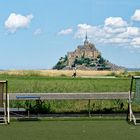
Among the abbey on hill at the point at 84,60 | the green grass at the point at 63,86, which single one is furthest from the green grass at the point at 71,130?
the abbey on hill at the point at 84,60

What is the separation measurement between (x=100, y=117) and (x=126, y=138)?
403cm

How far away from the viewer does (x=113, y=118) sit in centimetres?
1532

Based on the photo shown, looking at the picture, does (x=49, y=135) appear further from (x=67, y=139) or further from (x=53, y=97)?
(x=53, y=97)

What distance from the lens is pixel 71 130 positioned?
12.8 metres

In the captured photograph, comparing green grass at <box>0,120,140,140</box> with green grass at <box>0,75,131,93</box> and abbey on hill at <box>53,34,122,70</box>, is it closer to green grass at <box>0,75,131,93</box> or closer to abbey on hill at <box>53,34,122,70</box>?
green grass at <box>0,75,131,93</box>

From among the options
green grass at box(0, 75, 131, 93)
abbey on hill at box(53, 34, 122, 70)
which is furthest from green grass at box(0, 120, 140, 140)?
abbey on hill at box(53, 34, 122, 70)

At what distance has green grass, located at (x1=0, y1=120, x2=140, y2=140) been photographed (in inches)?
461

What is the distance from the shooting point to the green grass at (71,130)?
461 inches

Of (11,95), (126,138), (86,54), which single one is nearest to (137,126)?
(126,138)

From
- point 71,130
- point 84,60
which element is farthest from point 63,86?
point 84,60

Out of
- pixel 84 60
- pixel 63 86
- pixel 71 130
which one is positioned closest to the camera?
pixel 71 130

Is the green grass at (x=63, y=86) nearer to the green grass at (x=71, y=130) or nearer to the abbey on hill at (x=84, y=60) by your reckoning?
the green grass at (x=71, y=130)

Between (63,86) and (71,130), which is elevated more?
(63,86)

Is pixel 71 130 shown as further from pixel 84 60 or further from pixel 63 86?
pixel 84 60
